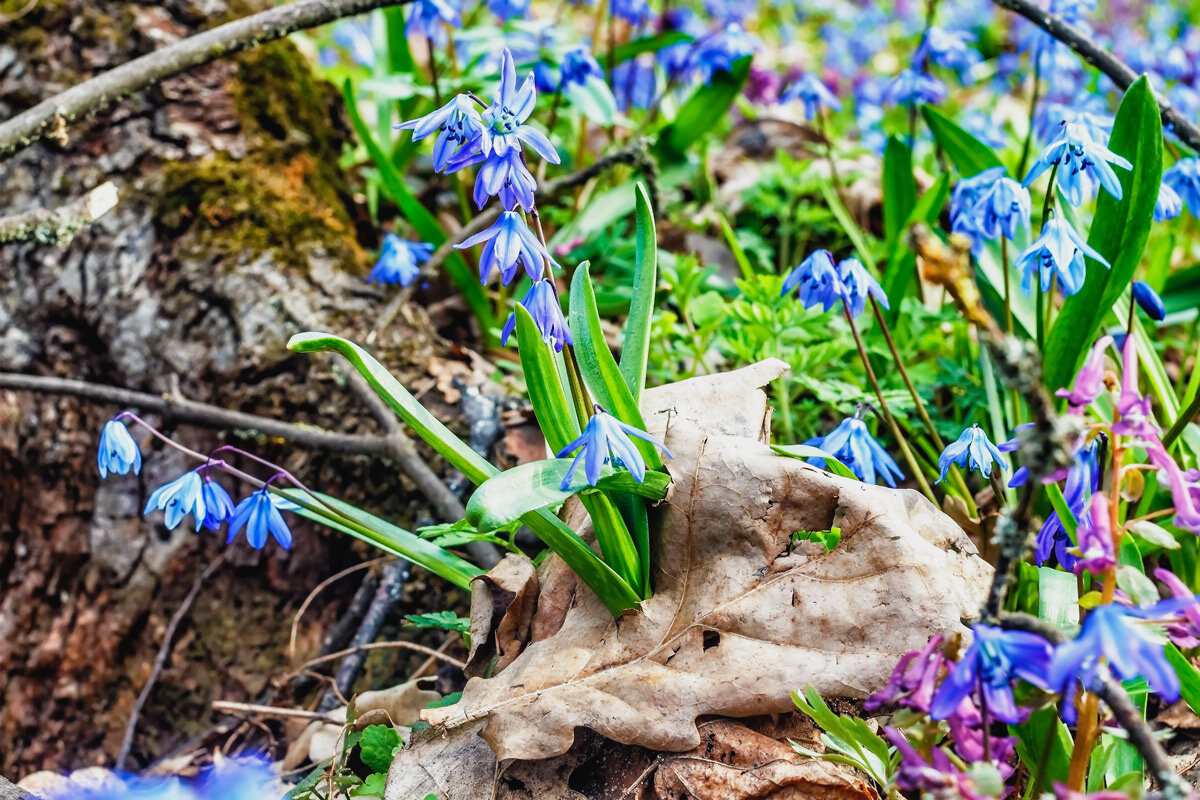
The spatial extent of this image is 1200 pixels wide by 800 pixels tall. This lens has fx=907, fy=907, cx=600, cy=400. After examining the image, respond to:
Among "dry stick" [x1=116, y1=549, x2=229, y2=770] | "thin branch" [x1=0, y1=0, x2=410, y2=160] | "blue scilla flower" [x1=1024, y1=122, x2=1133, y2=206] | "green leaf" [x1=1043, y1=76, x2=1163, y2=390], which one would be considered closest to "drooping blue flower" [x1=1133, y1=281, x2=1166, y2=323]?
"green leaf" [x1=1043, y1=76, x2=1163, y2=390]

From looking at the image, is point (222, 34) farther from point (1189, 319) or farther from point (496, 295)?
point (1189, 319)

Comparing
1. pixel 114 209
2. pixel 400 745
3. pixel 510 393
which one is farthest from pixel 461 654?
pixel 114 209

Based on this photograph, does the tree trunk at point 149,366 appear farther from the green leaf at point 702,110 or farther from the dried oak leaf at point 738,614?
the green leaf at point 702,110

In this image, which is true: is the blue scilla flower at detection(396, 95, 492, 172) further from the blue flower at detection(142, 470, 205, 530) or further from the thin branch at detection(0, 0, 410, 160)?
the thin branch at detection(0, 0, 410, 160)

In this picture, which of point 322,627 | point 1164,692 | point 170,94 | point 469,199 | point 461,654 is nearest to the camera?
point 1164,692

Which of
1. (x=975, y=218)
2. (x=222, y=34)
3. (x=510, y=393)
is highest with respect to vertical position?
(x=222, y=34)

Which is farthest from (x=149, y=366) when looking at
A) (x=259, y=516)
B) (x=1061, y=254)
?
(x=1061, y=254)

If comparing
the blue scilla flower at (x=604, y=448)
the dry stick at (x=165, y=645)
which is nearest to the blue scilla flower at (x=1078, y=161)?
the blue scilla flower at (x=604, y=448)
